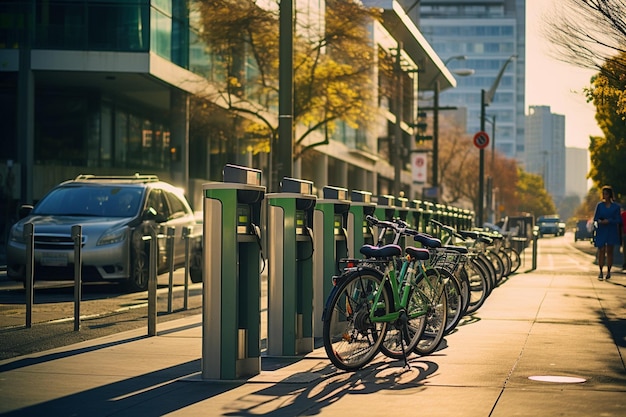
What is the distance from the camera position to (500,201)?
429ft

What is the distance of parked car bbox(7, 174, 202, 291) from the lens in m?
17.2

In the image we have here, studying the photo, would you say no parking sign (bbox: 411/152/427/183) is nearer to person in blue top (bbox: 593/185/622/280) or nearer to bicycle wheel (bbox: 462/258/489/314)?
person in blue top (bbox: 593/185/622/280)

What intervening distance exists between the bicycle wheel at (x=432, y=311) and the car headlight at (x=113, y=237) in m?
7.97

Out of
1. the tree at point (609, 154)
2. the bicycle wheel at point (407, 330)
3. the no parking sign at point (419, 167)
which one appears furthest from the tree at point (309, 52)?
the bicycle wheel at point (407, 330)

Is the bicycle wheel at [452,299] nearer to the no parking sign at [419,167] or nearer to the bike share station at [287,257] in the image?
the bike share station at [287,257]

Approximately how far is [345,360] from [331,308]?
53 cm

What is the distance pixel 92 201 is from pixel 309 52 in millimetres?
17521

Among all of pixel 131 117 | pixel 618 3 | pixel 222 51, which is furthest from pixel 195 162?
pixel 618 3

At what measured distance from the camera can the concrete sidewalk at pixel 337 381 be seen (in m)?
7.27

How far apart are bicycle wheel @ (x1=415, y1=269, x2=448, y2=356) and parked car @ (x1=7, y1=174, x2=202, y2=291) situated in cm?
782

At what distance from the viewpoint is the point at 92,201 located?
18.9 m

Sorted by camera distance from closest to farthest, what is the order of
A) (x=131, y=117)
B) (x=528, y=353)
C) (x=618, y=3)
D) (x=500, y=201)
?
(x=528, y=353)
(x=618, y=3)
(x=131, y=117)
(x=500, y=201)

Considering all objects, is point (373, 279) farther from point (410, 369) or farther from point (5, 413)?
point (5, 413)

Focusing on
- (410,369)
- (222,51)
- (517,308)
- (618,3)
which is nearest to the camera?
(410,369)
